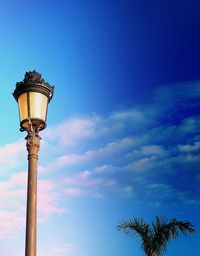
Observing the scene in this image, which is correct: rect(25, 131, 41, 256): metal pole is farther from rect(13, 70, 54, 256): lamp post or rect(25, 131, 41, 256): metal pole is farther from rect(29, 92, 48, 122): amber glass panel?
rect(29, 92, 48, 122): amber glass panel

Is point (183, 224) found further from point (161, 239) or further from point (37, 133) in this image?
point (37, 133)

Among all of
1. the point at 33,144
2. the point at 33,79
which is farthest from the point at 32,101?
the point at 33,144

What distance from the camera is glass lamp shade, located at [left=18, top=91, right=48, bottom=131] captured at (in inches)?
246

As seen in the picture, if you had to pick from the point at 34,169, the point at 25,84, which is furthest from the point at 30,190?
the point at 25,84

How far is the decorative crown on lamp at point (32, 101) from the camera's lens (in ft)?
20.6

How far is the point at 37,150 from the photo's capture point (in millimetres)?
6324

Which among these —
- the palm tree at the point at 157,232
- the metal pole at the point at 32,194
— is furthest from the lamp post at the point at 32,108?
the palm tree at the point at 157,232

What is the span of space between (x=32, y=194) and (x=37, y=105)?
51.6 inches

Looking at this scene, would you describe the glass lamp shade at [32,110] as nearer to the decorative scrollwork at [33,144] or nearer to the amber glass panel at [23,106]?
the amber glass panel at [23,106]

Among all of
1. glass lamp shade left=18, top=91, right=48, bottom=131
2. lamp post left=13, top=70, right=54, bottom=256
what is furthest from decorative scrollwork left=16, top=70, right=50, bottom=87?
glass lamp shade left=18, top=91, right=48, bottom=131

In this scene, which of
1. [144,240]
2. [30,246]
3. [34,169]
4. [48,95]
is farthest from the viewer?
[144,240]

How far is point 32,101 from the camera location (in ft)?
20.7

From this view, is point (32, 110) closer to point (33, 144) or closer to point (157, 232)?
point (33, 144)

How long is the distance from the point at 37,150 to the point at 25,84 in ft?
3.30
